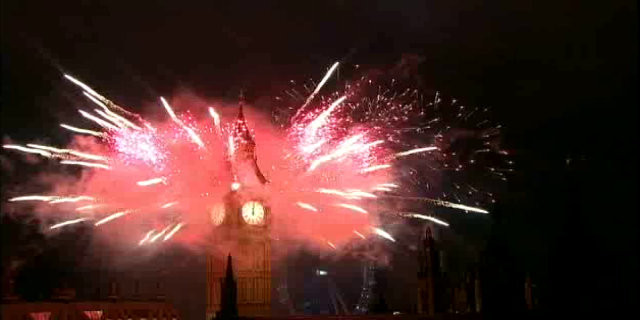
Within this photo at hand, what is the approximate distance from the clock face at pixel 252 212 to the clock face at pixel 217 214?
788 millimetres

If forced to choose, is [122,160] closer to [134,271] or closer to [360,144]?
[134,271]

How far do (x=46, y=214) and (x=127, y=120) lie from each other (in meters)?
5.68

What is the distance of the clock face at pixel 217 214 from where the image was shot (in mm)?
28500

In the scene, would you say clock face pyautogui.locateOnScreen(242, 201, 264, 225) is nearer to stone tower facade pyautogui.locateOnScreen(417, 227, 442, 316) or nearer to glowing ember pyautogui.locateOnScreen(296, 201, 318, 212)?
glowing ember pyautogui.locateOnScreen(296, 201, 318, 212)

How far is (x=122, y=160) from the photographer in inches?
1047

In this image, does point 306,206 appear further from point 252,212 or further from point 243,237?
point 243,237

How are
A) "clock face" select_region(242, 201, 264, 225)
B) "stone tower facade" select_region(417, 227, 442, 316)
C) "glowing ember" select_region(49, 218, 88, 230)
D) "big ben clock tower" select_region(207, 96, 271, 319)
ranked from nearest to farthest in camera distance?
"stone tower facade" select_region(417, 227, 442, 316) → "glowing ember" select_region(49, 218, 88, 230) → "big ben clock tower" select_region(207, 96, 271, 319) → "clock face" select_region(242, 201, 264, 225)

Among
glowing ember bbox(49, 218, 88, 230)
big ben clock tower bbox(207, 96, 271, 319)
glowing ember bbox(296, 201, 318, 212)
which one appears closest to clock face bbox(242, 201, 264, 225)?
big ben clock tower bbox(207, 96, 271, 319)

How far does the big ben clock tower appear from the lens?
28.4 metres

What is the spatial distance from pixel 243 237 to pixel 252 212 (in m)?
1.01

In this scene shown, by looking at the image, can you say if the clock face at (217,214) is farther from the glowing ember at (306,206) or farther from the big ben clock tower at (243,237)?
the glowing ember at (306,206)

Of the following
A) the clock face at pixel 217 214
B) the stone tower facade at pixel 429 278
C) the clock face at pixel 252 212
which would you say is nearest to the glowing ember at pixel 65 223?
the clock face at pixel 217 214

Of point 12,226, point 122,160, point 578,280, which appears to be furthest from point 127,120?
point 578,280

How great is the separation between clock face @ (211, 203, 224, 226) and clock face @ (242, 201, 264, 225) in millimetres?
788
